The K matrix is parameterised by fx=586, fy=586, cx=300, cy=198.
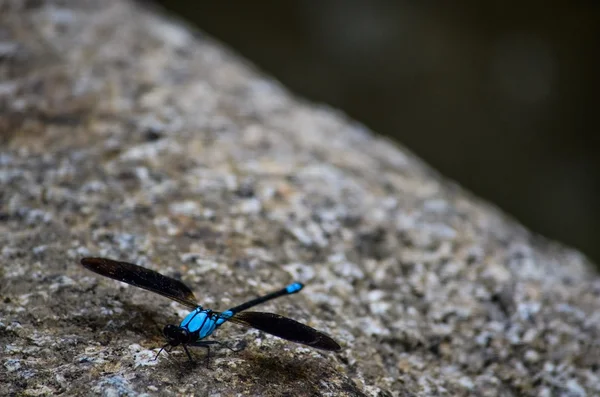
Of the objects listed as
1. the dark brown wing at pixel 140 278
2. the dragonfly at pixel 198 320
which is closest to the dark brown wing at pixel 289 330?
the dragonfly at pixel 198 320

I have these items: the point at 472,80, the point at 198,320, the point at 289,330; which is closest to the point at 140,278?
the point at 198,320

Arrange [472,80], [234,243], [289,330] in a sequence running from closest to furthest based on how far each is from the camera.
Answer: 1. [289,330]
2. [234,243]
3. [472,80]

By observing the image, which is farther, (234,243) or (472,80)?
(472,80)

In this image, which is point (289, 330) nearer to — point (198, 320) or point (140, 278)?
point (198, 320)

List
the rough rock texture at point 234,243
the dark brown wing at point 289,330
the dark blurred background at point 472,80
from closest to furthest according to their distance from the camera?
1. the dark brown wing at point 289,330
2. the rough rock texture at point 234,243
3. the dark blurred background at point 472,80

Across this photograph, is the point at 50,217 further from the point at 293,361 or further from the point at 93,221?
the point at 293,361

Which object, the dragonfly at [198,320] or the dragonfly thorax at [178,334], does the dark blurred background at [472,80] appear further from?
the dragonfly thorax at [178,334]

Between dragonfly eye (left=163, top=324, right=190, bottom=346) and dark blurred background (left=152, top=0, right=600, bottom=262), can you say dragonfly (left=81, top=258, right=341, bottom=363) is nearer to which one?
dragonfly eye (left=163, top=324, right=190, bottom=346)
